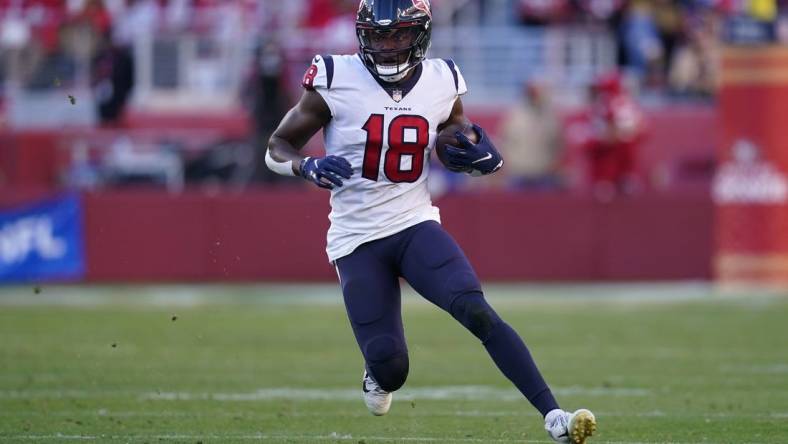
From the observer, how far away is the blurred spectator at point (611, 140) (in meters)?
15.6

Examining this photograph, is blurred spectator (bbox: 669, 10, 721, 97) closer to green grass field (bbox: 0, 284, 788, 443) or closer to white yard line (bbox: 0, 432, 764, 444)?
green grass field (bbox: 0, 284, 788, 443)

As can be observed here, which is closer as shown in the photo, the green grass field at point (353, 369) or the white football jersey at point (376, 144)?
the white football jersey at point (376, 144)

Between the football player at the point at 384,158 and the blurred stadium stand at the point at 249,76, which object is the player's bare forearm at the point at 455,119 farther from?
the blurred stadium stand at the point at 249,76

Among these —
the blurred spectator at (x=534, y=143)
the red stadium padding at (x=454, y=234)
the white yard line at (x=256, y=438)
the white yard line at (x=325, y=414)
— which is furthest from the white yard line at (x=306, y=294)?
the white yard line at (x=256, y=438)

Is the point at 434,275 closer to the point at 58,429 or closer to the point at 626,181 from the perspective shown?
the point at 58,429

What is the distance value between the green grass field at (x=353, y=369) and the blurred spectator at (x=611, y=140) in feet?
4.13

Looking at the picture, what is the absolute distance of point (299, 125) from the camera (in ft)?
21.6

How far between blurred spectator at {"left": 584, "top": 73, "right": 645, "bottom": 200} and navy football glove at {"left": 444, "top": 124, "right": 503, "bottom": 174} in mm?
9284

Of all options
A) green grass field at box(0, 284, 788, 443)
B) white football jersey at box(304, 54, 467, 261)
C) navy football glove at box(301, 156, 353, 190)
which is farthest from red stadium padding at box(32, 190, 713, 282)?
navy football glove at box(301, 156, 353, 190)

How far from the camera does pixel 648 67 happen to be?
18125 millimetres

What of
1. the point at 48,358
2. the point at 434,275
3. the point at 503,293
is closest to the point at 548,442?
the point at 434,275

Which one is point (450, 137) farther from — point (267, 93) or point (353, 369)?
point (267, 93)

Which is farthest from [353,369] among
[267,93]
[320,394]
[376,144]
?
[267,93]

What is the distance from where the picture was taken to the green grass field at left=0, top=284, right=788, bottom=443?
7.02m
